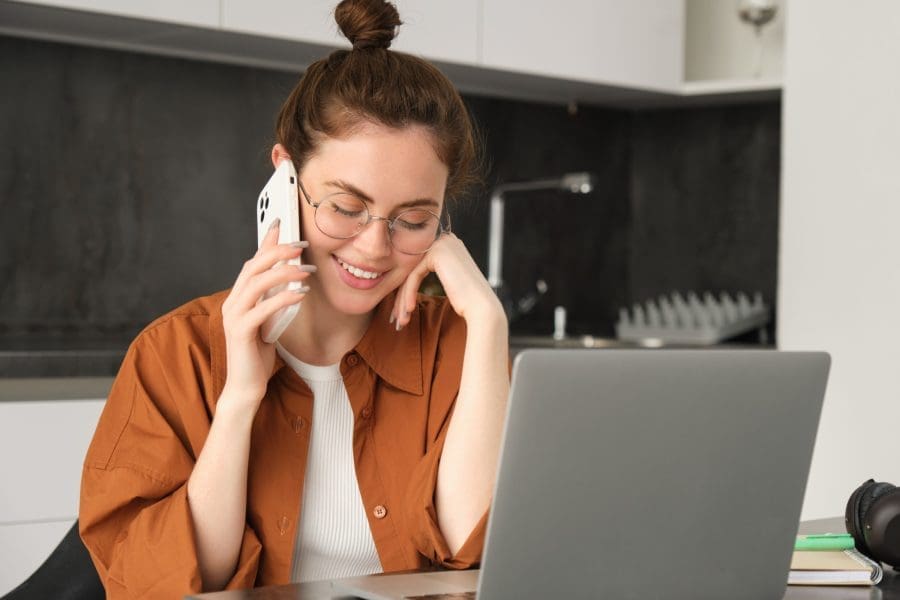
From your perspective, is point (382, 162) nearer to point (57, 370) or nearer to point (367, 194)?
point (367, 194)

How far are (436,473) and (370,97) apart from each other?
0.45 meters

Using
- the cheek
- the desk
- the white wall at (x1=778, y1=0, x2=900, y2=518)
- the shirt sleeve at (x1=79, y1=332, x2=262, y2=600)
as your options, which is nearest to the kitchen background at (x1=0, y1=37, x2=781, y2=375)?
the white wall at (x1=778, y1=0, x2=900, y2=518)

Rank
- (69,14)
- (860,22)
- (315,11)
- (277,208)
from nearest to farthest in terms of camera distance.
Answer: (277,208) < (69,14) < (315,11) < (860,22)

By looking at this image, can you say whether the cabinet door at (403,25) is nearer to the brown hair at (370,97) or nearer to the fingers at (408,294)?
the brown hair at (370,97)

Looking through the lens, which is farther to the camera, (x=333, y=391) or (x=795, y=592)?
(x=333, y=391)

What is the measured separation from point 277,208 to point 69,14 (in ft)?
4.46

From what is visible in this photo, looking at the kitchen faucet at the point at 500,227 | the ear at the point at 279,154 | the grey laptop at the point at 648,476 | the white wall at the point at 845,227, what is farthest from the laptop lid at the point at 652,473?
the kitchen faucet at the point at 500,227

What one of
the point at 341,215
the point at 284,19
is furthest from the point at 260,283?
the point at 284,19

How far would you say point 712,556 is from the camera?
1.03 m

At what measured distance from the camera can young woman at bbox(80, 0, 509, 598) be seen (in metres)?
1.30

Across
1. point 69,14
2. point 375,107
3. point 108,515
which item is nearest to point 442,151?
point 375,107

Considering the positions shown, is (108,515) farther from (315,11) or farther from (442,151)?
(315,11)

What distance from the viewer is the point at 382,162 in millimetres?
1457

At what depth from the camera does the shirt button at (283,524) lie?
54.1 inches
